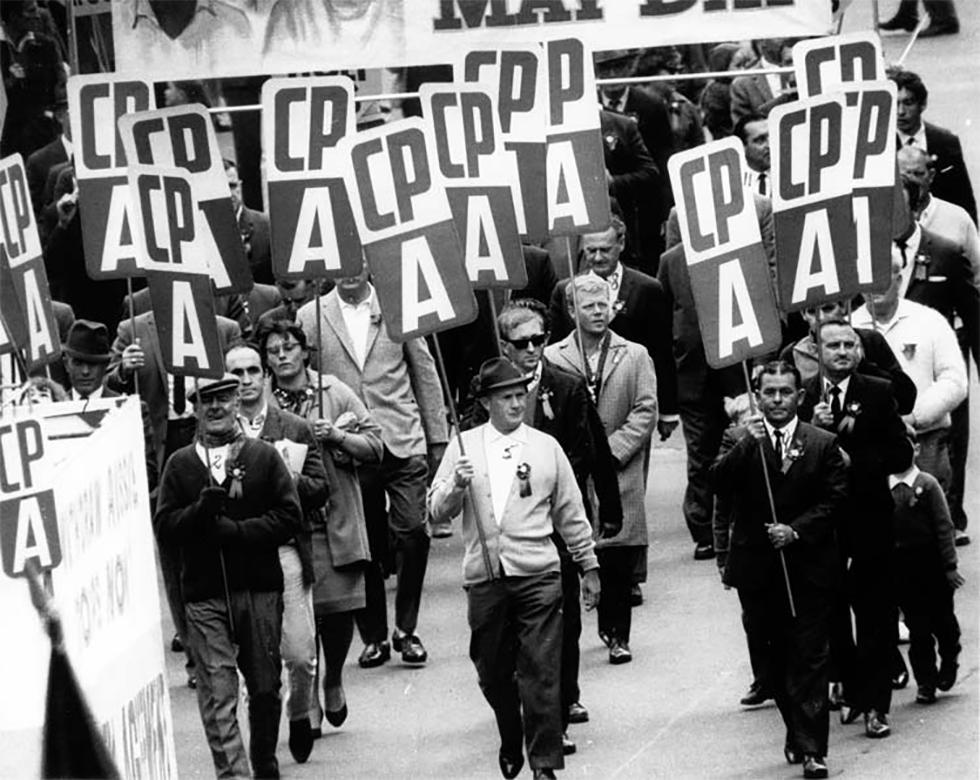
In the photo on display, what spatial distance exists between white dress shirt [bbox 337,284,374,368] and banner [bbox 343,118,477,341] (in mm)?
1400

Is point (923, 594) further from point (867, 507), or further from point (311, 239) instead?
point (311, 239)

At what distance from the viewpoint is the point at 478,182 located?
44.9 feet

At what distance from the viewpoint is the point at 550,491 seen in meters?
12.4

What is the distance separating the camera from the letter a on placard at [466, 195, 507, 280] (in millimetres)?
13695

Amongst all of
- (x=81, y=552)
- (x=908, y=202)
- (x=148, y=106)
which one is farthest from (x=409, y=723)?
(x=81, y=552)

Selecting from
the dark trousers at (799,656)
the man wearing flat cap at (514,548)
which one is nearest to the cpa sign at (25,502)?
the man wearing flat cap at (514,548)

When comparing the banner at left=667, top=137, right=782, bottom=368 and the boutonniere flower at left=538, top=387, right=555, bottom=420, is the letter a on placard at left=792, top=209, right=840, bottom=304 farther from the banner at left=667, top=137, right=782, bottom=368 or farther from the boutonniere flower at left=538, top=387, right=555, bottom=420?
the boutonniere flower at left=538, top=387, right=555, bottom=420

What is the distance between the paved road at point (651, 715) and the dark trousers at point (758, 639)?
0.32m

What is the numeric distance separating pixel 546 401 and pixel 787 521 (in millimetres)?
1330

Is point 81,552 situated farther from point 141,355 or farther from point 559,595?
point 141,355

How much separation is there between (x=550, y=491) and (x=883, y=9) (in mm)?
13626

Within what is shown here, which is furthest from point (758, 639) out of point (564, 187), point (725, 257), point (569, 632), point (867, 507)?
point (564, 187)

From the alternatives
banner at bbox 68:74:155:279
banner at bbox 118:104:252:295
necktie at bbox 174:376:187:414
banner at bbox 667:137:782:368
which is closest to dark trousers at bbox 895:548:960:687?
banner at bbox 667:137:782:368

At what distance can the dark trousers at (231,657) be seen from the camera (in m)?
12.1
